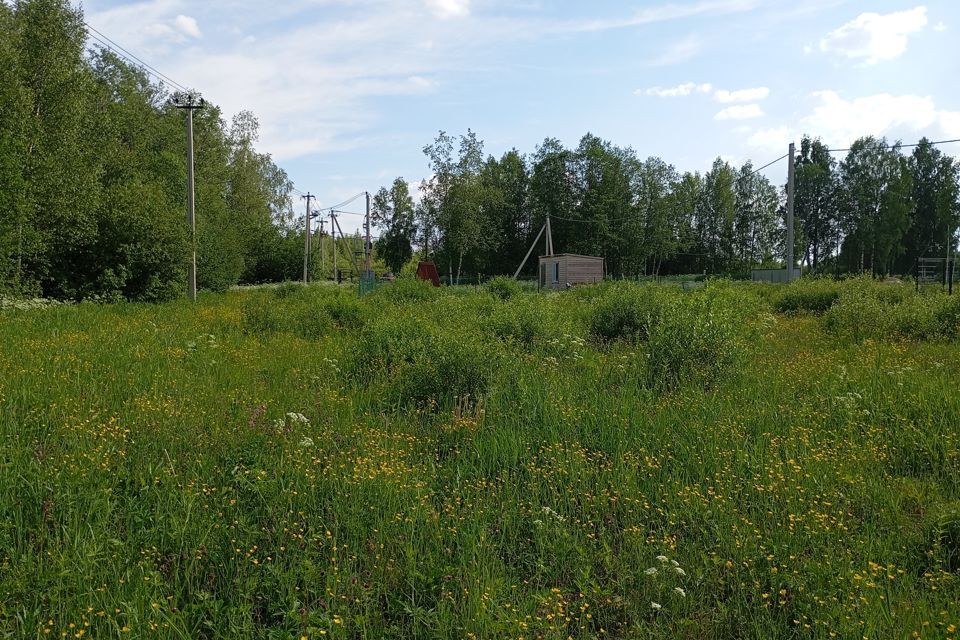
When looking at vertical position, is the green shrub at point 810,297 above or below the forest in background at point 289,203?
below

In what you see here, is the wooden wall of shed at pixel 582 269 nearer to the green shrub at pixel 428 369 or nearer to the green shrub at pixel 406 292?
the green shrub at pixel 406 292

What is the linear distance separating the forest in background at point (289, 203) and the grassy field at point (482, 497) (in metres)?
14.4

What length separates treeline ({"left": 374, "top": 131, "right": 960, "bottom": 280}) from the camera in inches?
2087

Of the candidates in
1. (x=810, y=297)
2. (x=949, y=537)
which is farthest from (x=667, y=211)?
(x=949, y=537)

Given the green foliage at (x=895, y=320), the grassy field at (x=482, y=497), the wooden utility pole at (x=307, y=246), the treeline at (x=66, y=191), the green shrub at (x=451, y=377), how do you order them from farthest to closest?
1. the wooden utility pole at (x=307, y=246)
2. the treeline at (x=66, y=191)
3. the green foliage at (x=895, y=320)
4. the green shrub at (x=451, y=377)
5. the grassy field at (x=482, y=497)

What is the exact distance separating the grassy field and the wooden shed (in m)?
31.8

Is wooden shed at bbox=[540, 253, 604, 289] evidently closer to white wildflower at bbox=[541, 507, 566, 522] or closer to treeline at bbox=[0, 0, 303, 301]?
treeline at bbox=[0, 0, 303, 301]

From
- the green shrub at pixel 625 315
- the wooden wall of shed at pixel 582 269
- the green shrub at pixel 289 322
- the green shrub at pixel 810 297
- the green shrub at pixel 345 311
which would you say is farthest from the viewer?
the wooden wall of shed at pixel 582 269

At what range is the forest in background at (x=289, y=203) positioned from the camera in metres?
18.9

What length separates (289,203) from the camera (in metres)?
55.2

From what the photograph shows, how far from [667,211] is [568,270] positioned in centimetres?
2341

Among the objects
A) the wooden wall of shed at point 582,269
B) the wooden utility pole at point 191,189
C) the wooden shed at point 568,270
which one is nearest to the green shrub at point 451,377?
the wooden utility pole at point 191,189

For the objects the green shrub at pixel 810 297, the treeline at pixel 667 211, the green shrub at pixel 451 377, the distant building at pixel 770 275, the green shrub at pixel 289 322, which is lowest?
the green shrub at pixel 451 377

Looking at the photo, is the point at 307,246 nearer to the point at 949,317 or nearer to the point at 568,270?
the point at 568,270
